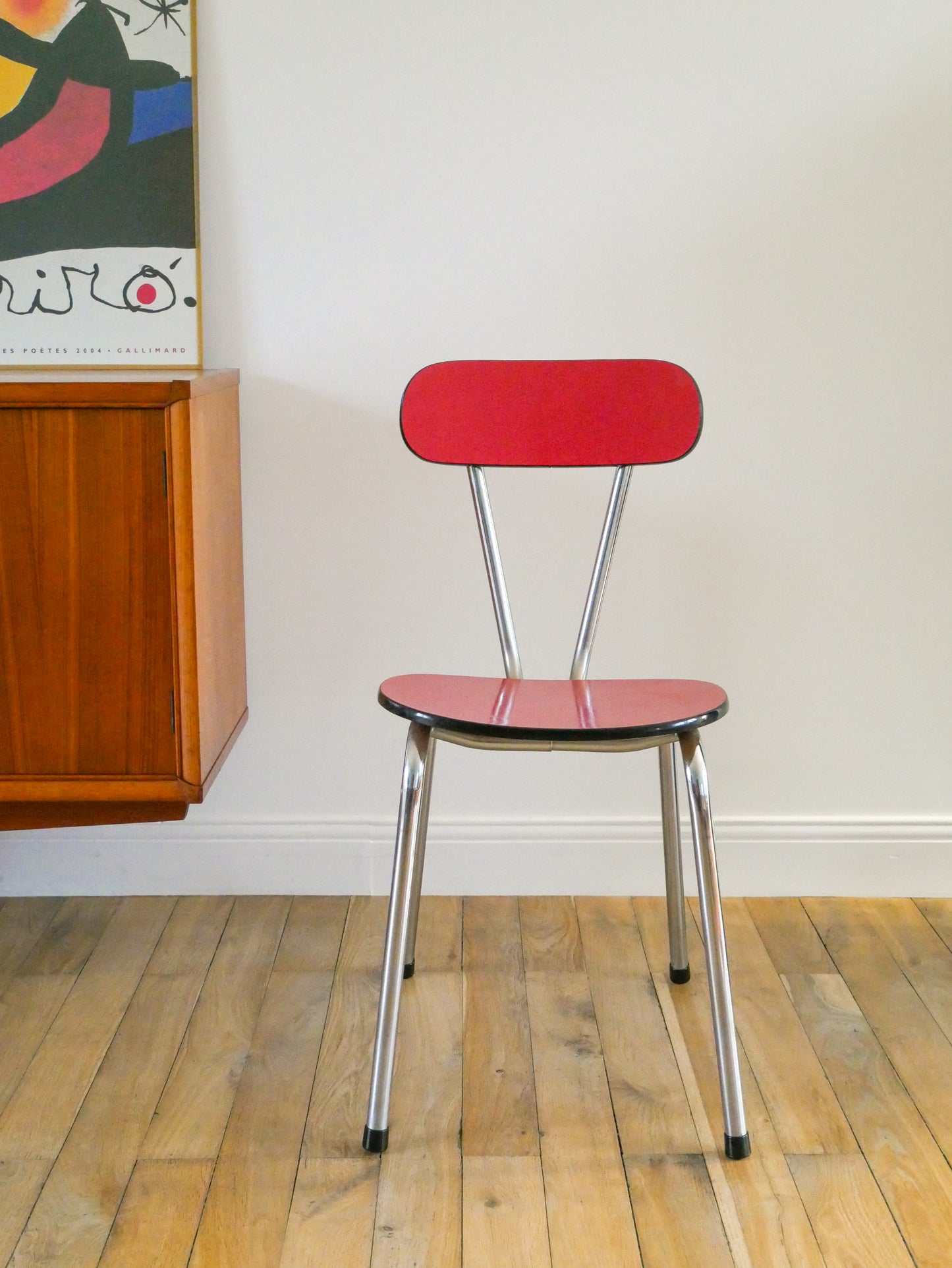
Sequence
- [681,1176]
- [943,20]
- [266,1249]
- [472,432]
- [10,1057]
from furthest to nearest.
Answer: [943,20]
[472,432]
[10,1057]
[681,1176]
[266,1249]

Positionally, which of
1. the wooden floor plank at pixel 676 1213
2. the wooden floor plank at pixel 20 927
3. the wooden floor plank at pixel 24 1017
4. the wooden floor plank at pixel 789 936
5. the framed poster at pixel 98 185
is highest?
the framed poster at pixel 98 185

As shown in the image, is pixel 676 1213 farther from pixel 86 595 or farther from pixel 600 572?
pixel 86 595

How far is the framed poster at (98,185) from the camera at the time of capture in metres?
1.72

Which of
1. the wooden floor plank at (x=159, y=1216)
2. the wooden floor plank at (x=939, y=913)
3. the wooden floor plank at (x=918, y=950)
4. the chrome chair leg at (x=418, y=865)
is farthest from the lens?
the wooden floor plank at (x=939, y=913)

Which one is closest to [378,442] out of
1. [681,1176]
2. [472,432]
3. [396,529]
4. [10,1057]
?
[396,529]

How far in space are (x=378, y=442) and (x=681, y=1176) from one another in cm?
113

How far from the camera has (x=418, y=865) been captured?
4.75 ft

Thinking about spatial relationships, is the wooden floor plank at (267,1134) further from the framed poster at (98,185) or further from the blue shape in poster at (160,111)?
the blue shape in poster at (160,111)

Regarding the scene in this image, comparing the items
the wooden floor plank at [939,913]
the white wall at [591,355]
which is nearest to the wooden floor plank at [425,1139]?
the white wall at [591,355]

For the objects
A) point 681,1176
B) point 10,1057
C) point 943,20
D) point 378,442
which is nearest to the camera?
point 681,1176

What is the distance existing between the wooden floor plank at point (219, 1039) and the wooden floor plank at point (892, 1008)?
0.81 meters

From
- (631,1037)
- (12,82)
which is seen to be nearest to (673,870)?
(631,1037)

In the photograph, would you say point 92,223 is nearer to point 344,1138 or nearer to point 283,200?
point 283,200

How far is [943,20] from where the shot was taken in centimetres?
175
